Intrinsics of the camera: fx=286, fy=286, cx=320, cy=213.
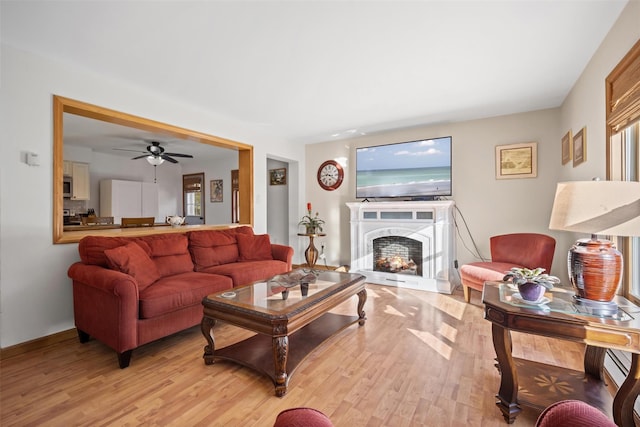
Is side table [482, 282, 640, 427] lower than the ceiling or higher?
lower

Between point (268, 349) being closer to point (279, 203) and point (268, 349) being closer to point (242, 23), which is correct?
point (242, 23)

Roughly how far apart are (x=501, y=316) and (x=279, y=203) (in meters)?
4.85

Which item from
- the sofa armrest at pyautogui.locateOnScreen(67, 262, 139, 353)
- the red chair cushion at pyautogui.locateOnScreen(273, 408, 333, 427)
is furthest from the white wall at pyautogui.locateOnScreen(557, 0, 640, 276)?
the sofa armrest at pyautogui.locateOnScreen(67, 262, 139, 353)

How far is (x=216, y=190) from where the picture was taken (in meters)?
6.80

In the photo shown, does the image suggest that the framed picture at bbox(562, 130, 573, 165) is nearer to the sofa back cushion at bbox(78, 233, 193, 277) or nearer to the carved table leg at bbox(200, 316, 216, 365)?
the carved table leg at bbox(200, 316, 216, 365)

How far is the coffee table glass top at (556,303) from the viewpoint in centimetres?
142

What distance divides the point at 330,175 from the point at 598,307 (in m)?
4.16

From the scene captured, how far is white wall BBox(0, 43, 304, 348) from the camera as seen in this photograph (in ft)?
7.47

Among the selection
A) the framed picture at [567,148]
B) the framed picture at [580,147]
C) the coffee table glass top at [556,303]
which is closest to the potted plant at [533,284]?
the coffee table glass top at [556,303]

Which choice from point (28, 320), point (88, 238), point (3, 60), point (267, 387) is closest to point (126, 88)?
point (3, 60)

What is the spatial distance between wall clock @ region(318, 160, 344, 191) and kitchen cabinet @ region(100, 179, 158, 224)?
427cm

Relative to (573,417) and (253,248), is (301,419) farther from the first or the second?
(253,248)

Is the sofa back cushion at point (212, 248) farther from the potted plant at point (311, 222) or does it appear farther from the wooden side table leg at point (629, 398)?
the wooden side table leg at point (629, 398)

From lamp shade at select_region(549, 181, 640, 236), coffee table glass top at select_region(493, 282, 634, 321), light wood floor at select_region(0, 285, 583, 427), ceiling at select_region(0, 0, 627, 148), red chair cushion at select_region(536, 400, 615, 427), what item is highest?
ceiling at select_region(0, 0, 627, 148)
